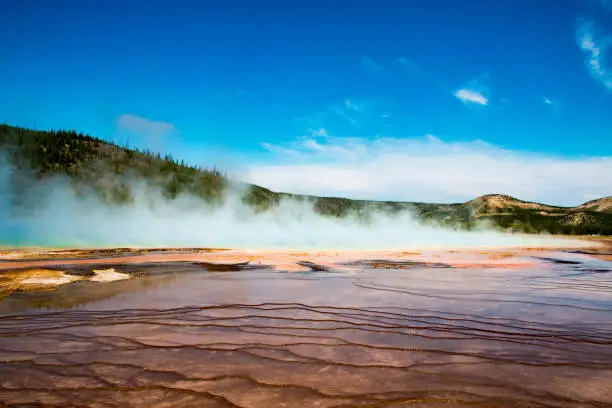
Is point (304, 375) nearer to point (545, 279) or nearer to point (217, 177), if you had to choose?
point (545, 279)

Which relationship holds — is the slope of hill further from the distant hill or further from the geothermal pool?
the geothermal pool

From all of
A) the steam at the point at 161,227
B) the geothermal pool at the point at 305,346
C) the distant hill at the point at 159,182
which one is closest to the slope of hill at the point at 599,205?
the distant hill at the point at 159,182

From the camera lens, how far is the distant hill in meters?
63.7

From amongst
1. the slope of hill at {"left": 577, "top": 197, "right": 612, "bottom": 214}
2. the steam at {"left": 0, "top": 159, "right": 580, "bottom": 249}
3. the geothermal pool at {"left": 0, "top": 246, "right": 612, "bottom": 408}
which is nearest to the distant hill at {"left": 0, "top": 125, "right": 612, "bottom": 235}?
the steam at {"left": 0, "top": 159, "right": 580, "bottom": 249}

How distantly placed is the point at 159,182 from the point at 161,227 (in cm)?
3358

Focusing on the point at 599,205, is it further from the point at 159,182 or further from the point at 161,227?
the point at 161,227

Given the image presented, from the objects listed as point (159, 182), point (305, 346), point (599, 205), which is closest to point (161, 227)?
point (159, 182)

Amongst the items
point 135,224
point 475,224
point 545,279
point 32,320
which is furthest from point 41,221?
point 475,224

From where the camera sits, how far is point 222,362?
14.4ft

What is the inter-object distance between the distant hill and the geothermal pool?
5703 cm

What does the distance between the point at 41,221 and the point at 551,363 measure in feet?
168

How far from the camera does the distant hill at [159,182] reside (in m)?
63.7

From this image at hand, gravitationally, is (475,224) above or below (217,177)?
below

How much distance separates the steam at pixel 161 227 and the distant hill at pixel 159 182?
2.38m
